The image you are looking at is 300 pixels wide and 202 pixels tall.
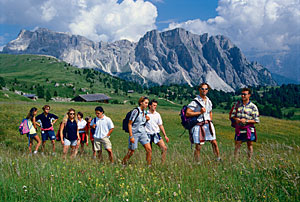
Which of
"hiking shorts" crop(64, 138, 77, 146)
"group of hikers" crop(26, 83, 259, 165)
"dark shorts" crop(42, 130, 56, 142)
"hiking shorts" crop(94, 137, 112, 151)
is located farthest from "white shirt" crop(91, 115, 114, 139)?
"dark shorts" crop(42, 130, 56, 142)

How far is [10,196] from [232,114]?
24.2 ft

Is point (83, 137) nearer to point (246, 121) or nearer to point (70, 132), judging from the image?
point (70, 132)

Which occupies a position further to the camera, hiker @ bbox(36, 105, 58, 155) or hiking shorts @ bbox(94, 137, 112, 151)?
hiker @ bbox(36, 105, 58, 155)

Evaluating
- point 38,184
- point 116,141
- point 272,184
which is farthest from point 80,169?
point 116,141

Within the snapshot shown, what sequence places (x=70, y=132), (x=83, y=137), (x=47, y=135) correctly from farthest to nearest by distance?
(x=83, y=137)
(x=47, y=135)
(x=70, y=132)

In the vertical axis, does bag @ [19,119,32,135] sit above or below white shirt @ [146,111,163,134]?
below

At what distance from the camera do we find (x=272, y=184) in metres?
4.27

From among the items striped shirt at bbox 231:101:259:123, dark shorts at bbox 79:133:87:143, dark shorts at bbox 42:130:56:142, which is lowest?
dark shorts at bbox 79:133:87:143

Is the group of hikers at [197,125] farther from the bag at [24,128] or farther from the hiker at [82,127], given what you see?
the bag at [24,128]

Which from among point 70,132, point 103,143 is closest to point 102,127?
point 103,143

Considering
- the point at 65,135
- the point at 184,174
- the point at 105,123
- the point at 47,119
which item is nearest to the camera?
the point at 184,174

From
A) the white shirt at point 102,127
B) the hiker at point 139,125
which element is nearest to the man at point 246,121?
the hiker at point 139,125

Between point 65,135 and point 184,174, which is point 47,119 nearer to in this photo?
point 65,135

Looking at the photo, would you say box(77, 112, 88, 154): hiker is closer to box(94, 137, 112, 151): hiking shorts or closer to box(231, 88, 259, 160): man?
box(94, 137, 112, 151): hiking shorts
